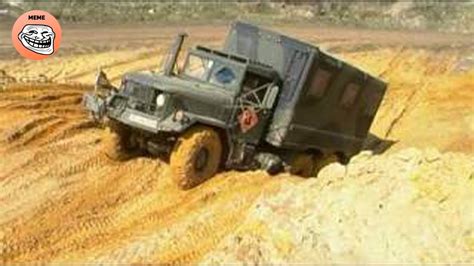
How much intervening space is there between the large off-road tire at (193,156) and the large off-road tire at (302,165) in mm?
2332

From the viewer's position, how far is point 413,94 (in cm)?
2703

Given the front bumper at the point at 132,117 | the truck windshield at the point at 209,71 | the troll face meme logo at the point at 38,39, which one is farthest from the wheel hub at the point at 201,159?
the troll face meme logo at the point at 38,39

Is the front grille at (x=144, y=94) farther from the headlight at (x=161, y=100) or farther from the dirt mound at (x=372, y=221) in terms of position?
the dirt mound at (x=372, y=221)

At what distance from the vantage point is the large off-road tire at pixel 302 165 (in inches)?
706

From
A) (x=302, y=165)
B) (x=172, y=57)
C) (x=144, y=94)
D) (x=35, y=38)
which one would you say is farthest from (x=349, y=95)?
(x=35, y=38)

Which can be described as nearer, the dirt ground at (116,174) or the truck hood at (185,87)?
the dirt ground at (116,174)

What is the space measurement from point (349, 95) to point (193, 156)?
14.7 feet

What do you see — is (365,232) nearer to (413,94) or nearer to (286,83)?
(286,83)

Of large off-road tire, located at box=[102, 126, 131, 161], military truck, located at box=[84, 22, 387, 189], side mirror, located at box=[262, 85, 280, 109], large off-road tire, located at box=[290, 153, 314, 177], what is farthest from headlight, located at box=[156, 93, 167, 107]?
large off-road tire, located at box=[290, 153, 314, 177]

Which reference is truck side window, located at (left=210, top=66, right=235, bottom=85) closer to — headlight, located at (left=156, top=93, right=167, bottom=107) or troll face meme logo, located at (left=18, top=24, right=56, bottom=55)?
headlight, located at (left=156, top=93, right=167, bottom=107)

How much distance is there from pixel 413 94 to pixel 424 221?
1592 centimetres

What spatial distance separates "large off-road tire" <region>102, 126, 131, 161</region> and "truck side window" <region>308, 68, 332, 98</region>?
10.9 feet

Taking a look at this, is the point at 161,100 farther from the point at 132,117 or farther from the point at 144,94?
the point at 132,117

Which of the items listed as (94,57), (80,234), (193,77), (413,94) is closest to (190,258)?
(80,234)
